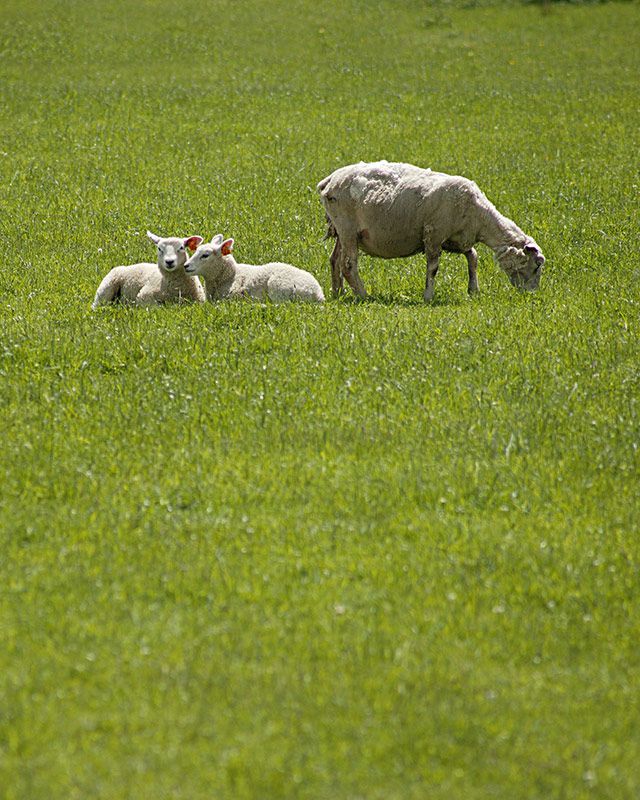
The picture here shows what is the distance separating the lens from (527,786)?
5.35 meters

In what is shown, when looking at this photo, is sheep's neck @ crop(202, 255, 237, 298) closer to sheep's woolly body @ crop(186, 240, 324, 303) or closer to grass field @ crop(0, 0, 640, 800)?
sheep's woolly body @ crop(186, 240, 324, 303)

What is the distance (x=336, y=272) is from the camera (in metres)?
14.1

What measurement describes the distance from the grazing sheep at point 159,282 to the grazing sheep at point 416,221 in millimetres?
1781

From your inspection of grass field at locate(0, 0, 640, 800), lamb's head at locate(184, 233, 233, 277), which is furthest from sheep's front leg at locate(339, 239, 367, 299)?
lamb's head at locate(184, 233, 233, 277)

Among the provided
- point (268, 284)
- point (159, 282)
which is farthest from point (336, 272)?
point (159, 282)

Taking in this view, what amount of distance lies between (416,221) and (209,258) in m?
2.47

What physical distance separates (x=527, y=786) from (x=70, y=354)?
687cm

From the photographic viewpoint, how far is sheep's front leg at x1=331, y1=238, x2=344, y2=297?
14.0 meters

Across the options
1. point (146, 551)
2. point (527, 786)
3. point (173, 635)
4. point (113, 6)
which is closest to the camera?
point (527, 786)

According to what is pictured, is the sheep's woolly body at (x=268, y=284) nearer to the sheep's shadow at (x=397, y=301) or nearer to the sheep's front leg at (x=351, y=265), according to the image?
the sheep's shadow at (x=397, y=301)

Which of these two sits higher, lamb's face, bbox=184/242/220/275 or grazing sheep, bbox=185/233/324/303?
lamb's face, bbox=184/242/220/275

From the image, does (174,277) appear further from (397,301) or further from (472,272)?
(472,272)

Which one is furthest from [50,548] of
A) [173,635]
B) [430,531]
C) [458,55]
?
[458,55]

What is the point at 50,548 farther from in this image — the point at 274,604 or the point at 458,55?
the point at 458,55
